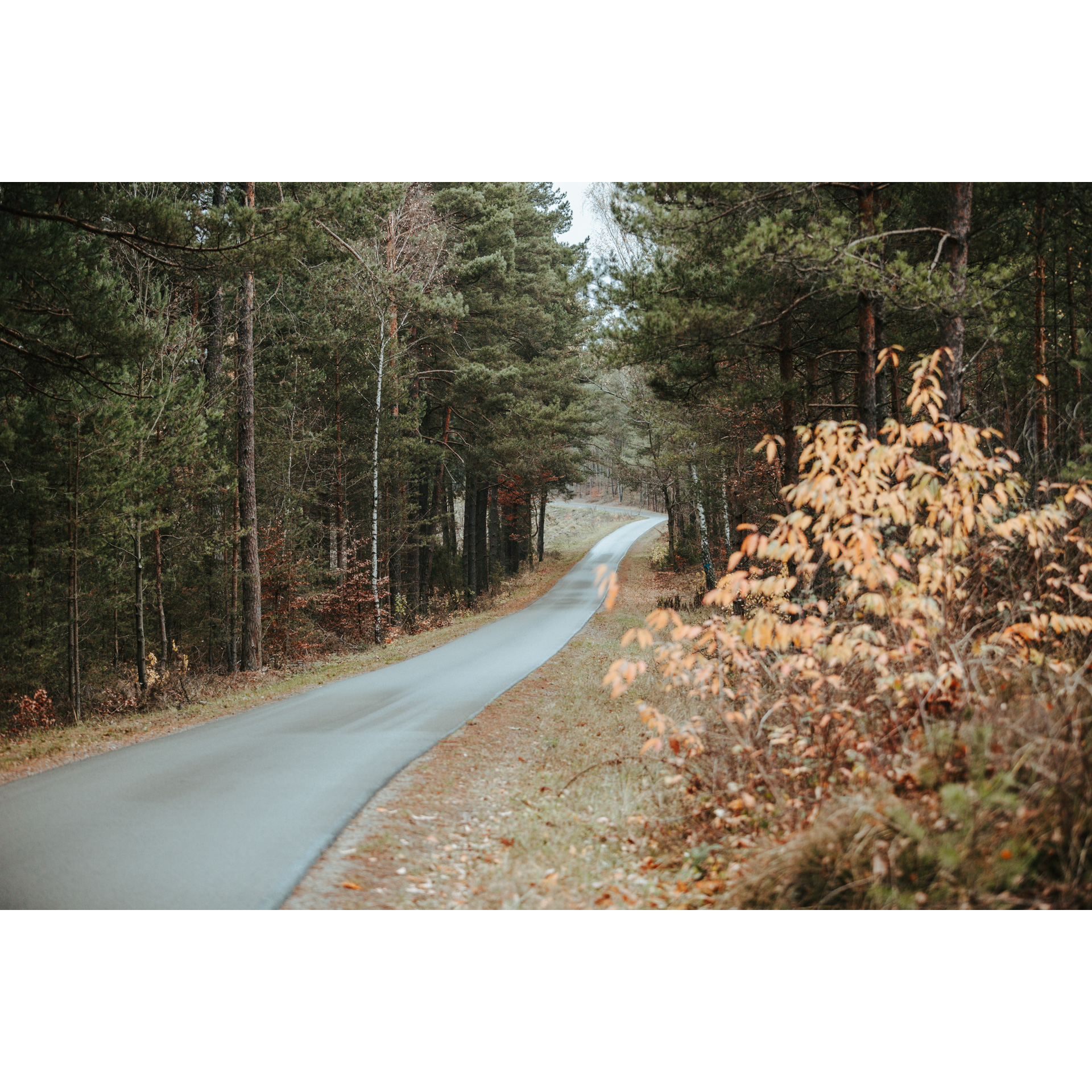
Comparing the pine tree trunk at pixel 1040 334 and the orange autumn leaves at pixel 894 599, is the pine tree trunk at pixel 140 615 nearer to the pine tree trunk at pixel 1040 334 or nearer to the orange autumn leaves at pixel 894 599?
the orange autumn leaves at pixel 894 599

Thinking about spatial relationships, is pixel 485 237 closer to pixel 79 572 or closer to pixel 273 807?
pixel 79 572

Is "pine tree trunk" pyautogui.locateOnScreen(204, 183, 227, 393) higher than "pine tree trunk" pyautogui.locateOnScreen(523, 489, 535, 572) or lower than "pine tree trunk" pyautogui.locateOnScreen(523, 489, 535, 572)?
higher

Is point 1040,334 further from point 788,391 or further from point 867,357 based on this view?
point 788,391

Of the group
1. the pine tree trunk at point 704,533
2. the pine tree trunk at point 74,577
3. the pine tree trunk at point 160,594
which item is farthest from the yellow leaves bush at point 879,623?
the pine tree trunk at point 704,533

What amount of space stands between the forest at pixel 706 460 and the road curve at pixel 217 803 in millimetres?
2293

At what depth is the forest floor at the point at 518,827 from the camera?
11.6ft

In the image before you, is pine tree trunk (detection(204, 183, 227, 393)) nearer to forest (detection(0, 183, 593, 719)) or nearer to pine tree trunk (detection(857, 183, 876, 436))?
forest (detection(0, 183, 593, 719))

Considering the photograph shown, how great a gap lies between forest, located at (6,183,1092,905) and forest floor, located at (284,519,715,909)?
38cm

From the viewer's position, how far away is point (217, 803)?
4598mm

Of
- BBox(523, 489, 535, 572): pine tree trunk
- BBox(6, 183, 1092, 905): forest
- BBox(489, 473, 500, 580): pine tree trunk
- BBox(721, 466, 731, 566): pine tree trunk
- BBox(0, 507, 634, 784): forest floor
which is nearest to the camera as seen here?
BBox(6, 183, 1092, 905): forest

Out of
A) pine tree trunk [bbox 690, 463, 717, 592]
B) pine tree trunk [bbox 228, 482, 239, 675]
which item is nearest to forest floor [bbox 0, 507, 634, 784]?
pine tree trunk [bbox 228, 482, 239, 675]

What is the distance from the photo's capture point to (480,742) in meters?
6.43

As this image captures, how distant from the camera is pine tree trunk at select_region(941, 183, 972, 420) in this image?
540cm
